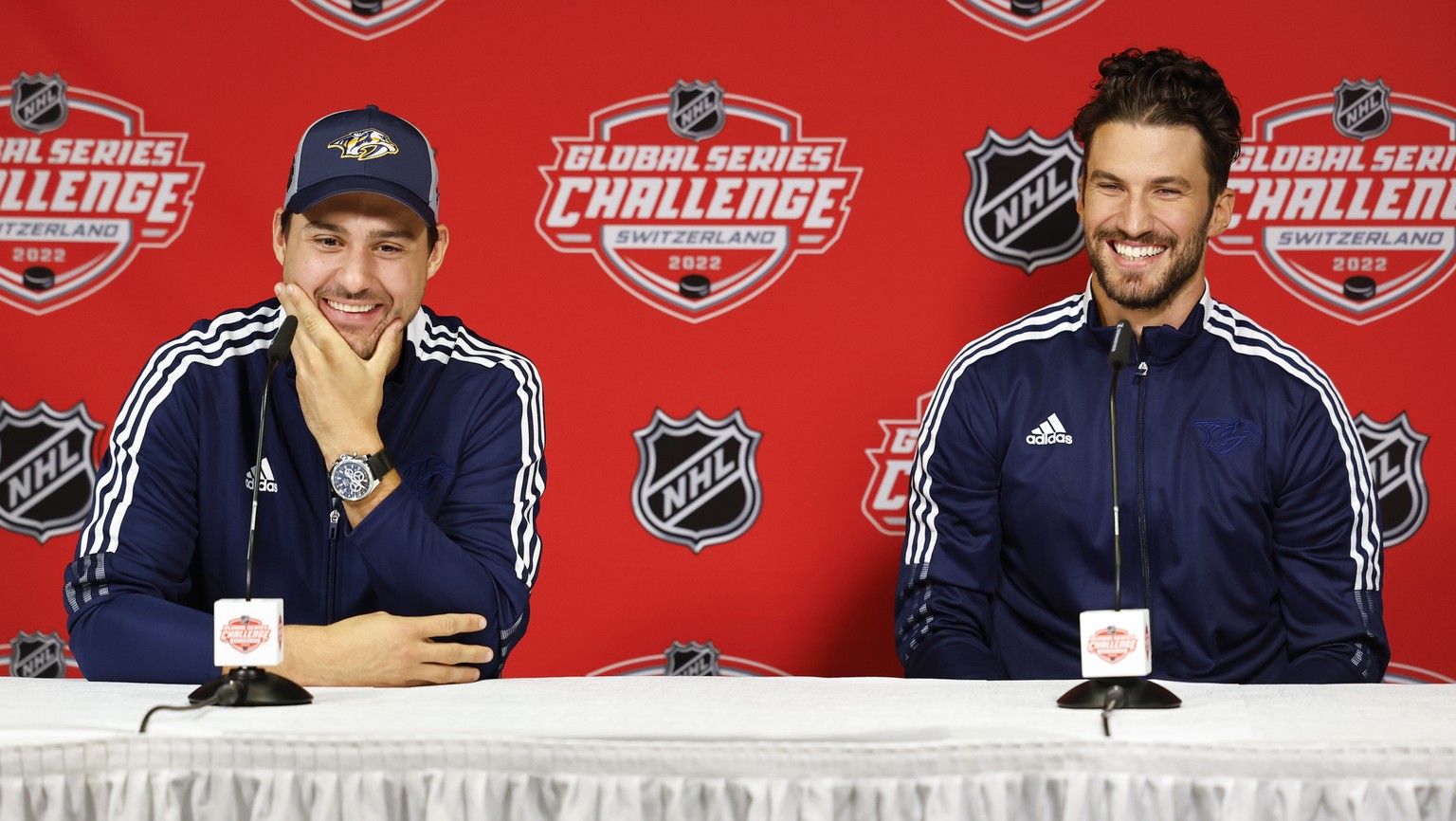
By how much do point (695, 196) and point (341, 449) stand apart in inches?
41.0

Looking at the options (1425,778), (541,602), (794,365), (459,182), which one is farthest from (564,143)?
(1425,778)

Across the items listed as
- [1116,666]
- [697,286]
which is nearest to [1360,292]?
[697,286]

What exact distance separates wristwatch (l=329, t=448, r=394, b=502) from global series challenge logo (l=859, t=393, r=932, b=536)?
3.55 ft

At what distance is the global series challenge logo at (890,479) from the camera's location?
2461mm

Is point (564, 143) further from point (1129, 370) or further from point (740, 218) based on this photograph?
point (1129, 370)

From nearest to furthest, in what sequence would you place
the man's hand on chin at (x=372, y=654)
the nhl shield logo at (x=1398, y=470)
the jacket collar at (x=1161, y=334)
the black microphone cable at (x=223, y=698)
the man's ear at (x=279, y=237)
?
the black microphone cable at (x=223, y=698)
the man's hand on chin at (x=372, y=654)
the man's ear at (x=279, y=237)
the jacket collar at (x=1161, y=334)
the nhl shield logo at (x=1398, y=470)

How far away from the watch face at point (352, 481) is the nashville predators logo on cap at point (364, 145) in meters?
0.41

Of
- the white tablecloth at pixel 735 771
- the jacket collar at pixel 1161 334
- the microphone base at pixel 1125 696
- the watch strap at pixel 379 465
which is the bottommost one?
the white tablecloth at pixel 735 771

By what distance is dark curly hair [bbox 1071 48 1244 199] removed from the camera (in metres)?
2.02

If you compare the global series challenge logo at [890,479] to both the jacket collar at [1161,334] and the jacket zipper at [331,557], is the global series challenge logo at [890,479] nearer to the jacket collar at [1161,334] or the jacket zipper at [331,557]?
the jacket collar at [1161,334]

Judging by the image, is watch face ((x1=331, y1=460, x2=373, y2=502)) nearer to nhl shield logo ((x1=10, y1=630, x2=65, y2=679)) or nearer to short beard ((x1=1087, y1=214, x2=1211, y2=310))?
short beard ((x1=1087, y1=214, x2=1211, y2=310))

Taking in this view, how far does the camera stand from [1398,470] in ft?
7.87

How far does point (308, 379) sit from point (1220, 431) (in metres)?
1.24

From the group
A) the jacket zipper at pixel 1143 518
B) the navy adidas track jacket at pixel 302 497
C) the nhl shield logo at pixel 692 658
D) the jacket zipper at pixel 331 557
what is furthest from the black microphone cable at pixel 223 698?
the nhl shield logo at pixel 692 658
